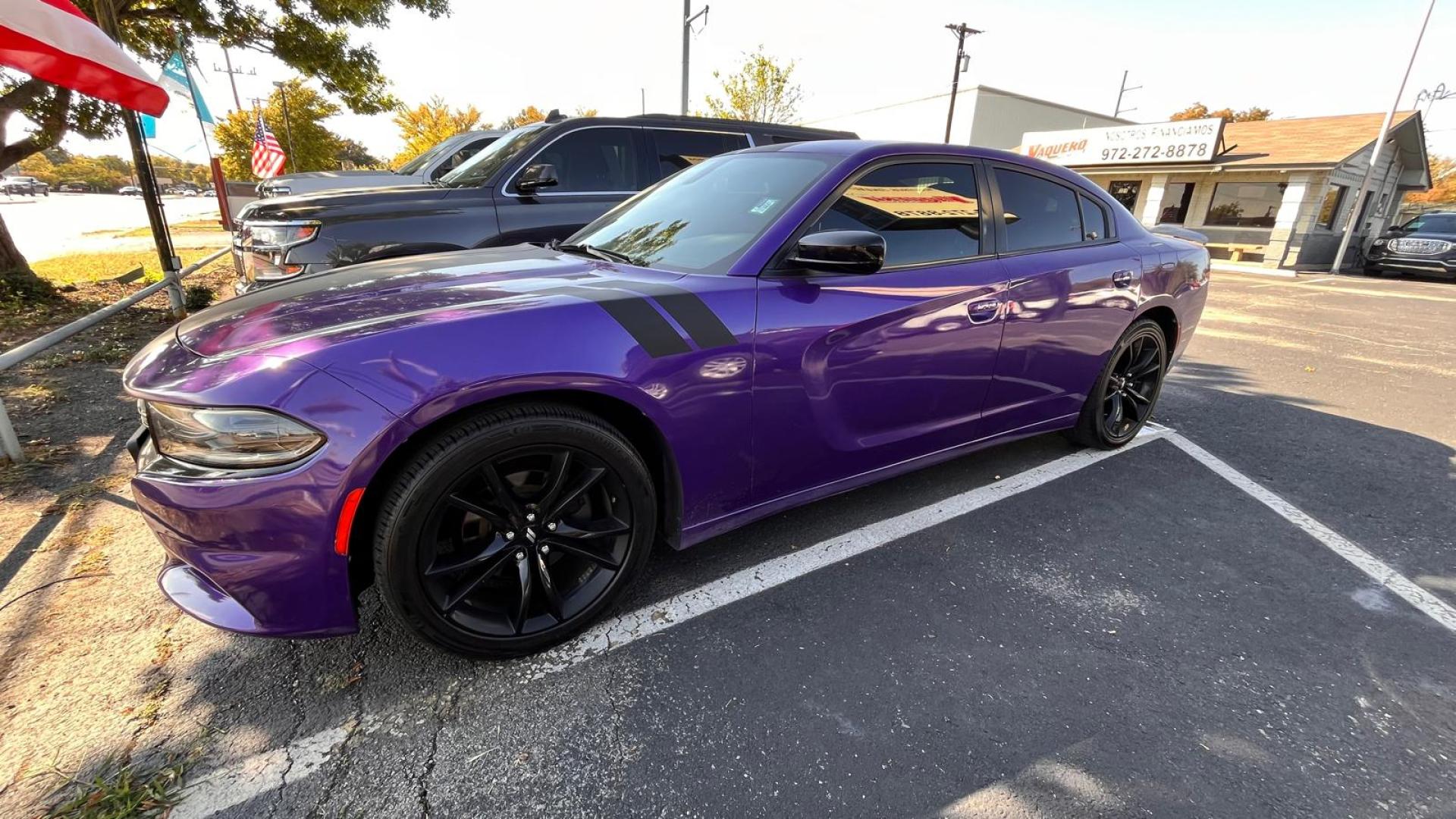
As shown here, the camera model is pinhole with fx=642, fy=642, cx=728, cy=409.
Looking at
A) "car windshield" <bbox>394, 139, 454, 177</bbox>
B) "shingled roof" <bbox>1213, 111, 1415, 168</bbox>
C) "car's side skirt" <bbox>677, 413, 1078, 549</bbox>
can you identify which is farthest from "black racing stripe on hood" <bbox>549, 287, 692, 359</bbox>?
"shingled roof" <bbox>1213, 111, 1415, 168</bbox>

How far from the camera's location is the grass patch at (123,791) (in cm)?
151

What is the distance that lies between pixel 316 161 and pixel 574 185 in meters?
37.4

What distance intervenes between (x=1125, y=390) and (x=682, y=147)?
3.85 metres

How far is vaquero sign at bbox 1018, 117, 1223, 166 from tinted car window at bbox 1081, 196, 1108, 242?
17.6 m

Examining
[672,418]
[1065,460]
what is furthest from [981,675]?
[1065,460]

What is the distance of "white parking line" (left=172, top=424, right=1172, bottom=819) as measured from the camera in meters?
1.60

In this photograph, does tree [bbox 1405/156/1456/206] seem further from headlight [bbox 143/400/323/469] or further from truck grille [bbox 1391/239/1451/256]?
headlight [bbox 143/400/323/469]

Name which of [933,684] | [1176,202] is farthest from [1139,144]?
[933,684]

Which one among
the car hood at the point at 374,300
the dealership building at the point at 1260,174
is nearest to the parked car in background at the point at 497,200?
the car hood at the point at 374,300

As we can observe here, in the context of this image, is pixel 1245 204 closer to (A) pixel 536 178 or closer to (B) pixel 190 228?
(A) pixel 536 178

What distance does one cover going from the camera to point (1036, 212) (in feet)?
10.4

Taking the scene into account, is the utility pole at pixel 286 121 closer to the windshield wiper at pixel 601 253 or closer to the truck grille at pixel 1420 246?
the windshield wiper at pixel 601 253

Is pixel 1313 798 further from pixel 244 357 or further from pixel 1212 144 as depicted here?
pixel 1212 144

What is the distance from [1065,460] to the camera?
A: 146 inches
